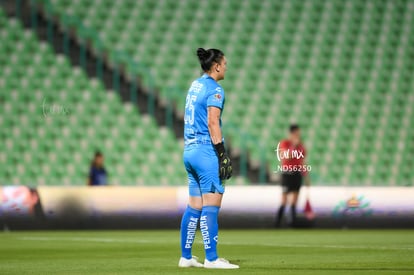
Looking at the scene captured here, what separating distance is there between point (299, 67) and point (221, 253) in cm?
1285

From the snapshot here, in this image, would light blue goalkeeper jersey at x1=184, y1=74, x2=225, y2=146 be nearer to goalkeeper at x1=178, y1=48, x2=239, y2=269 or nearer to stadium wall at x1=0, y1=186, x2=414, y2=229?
goalkeeper at x1=178, y1=48, x2=239, y2=269

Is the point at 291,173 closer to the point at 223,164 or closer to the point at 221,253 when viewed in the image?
the point at 221,253

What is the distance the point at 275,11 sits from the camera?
76.9 ft

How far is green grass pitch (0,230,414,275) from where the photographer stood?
25.5ft

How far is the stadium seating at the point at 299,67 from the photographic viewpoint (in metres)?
20.8

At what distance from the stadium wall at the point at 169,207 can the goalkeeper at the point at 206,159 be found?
26.5ft

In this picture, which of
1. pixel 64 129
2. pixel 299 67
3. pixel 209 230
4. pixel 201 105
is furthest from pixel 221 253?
pixel 299 67

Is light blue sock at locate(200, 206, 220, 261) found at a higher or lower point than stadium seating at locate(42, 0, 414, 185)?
lower

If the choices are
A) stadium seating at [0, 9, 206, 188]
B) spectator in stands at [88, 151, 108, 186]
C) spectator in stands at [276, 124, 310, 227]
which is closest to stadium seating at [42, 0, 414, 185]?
stadium seating at [0, 9, 206, 188]

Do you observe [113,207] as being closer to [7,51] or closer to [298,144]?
[298,144]

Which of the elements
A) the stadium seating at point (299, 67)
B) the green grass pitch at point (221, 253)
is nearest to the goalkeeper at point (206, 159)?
the green grass pitch at point (221, 253)

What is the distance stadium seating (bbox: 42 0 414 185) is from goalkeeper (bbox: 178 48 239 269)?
11.4 m

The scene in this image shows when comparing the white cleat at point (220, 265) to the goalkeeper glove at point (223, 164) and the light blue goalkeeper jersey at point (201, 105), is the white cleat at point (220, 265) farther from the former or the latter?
the light blue goalkeeper jersey at point (201, 105)

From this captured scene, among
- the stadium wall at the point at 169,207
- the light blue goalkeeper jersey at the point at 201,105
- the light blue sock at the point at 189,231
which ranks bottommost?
the stadium wall at the point at 169,207
